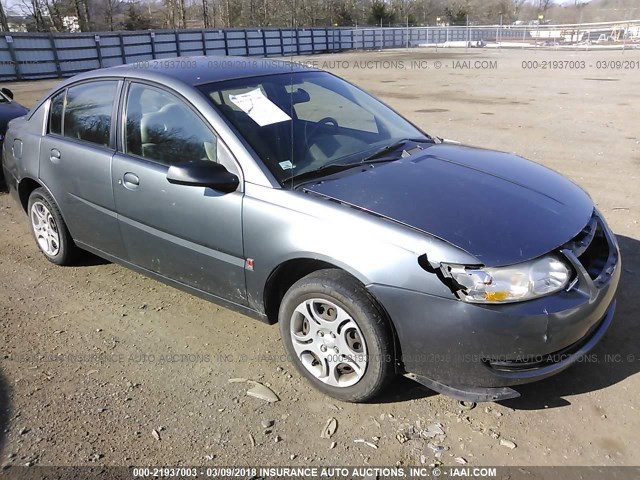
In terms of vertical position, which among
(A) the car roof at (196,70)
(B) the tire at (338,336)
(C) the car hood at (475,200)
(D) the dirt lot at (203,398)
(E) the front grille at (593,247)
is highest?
(A) the car roof at (196,70)

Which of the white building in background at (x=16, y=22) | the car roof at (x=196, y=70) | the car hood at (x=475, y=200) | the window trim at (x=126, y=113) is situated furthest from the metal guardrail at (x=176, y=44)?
the car hood at (x=475, y=200)

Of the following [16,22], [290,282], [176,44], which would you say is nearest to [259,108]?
[290,282]

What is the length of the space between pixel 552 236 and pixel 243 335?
2.00m

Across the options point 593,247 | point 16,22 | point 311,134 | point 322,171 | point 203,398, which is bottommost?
point 203,398

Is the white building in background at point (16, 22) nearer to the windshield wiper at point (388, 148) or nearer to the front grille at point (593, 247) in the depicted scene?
the windshield wiper at point (388, 148)

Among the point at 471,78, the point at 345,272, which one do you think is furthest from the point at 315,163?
the point at 471,78

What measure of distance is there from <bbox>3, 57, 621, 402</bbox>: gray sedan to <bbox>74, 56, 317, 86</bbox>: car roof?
25 millimetres

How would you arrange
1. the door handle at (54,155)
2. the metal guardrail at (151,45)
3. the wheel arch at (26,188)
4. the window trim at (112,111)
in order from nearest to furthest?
1. the window trim at (112,111)
2. the door handle at (54,155)
3. the wheel arch at (26,188)
4. the metal guardrail at (151,45)

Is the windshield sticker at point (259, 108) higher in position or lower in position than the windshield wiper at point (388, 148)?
higher

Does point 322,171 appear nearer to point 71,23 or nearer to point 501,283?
point 501,283

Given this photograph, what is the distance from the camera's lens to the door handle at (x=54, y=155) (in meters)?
4.18

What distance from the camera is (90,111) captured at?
4.03 m

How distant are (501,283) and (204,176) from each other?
163 centimetres

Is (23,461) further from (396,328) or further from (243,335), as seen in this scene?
(396,328)
